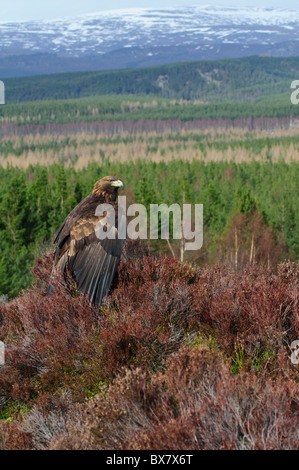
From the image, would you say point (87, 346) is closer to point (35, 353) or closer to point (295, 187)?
point (35, 353)

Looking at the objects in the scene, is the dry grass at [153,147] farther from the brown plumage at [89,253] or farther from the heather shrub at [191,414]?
the heather shrub at [191,414]

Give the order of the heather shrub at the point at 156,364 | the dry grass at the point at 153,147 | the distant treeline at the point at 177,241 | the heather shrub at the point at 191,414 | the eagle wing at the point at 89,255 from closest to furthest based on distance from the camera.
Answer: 1. the heather shrub at the point at 191,414
2. the heather shrub at the point at 156,364
3. the eagle wing at the point at 89,255
4. the distant treeline at the point at 177,241
5. the dry grass at the point at 153,147

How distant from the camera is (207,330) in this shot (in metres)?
5.75

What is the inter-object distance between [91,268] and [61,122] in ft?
631

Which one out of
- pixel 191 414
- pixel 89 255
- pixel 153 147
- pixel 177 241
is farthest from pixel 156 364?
pixel 153 147

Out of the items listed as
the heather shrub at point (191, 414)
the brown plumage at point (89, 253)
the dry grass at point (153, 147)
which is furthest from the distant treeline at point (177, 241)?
the dry grass at point (153, 147)

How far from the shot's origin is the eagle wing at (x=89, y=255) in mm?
6535

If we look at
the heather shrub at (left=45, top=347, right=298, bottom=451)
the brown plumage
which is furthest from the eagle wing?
the heather shrub at (left=45, top=347, right=298, bottom=451)

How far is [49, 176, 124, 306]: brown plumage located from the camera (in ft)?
21.5

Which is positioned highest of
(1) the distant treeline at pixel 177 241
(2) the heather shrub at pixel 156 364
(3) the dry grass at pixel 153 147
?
(2) the heather shrub at pixel 156 364

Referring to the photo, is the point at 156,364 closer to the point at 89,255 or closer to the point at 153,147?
the point at 89,255

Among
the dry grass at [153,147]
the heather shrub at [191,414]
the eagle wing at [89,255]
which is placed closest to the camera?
the heather shrub at [191,414]

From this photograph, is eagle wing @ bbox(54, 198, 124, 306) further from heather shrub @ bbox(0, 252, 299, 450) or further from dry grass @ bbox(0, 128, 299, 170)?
dry grass @ bbox(0, 128, 299, 170)

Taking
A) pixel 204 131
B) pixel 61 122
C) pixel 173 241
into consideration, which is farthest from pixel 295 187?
pixel 61 122
